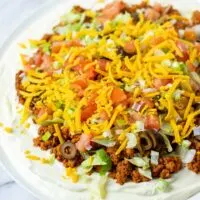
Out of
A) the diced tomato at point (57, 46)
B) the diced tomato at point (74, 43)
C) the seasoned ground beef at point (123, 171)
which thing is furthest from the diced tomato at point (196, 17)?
the seasoned ground beef at point (123, 171)

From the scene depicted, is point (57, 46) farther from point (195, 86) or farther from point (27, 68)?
point (195, 86)

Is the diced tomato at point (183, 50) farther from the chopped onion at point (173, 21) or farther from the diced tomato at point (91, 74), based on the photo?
the diced tomato at point (91, 74)

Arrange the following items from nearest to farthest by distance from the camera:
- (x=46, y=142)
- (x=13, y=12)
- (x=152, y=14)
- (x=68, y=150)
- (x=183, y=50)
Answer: (x=68, y=150) < (x=46, y=142) < (x=183, y=50) < (x=152, y=14) < (x=13, y=12)

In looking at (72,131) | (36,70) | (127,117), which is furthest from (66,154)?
(36,70)

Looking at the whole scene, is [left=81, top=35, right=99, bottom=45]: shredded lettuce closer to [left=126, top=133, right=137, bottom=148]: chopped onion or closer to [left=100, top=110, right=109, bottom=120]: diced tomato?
[left=100, top=110, right=109, bottom=120]: diced tomato

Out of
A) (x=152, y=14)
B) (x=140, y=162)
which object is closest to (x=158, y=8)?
(x=152, y=14)
